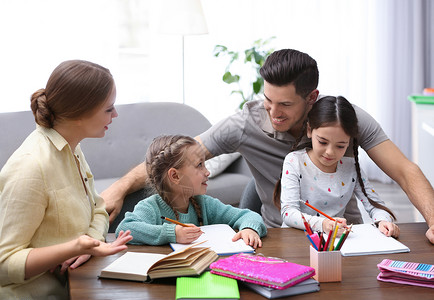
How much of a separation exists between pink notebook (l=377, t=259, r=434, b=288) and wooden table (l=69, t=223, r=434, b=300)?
2 centimetres

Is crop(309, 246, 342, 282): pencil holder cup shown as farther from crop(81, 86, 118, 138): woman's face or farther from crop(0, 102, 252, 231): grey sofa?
crop(0, 102, 252, 231): grey sofa

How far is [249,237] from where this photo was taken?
175cm

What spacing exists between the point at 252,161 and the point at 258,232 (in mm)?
665

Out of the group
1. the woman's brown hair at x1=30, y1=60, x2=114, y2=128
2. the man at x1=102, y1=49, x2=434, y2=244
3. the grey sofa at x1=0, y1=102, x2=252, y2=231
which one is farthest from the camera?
the grey sofa at x1=0, y1=102, x2=252, y2=231

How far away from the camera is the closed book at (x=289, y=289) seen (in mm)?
1353

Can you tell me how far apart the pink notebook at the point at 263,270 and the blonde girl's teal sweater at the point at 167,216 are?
29 cm

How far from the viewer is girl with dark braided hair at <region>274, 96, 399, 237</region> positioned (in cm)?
202

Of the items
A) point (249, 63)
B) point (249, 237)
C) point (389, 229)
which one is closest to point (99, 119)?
point (249, 237)

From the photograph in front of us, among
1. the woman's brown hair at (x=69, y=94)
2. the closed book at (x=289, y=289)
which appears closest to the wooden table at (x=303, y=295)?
the closed book at (x=289, y=289)

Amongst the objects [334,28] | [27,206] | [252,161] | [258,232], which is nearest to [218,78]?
[334,28]

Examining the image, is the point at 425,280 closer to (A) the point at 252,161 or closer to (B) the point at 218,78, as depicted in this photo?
(A) the point at 252,161

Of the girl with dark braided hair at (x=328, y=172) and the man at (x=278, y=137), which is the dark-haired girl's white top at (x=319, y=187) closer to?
the girl with dark braided hair at (x=328, y=172)

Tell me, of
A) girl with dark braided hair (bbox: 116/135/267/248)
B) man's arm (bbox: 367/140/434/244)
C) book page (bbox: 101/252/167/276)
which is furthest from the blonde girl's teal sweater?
man's arm (bbox: 367/140/434/244)

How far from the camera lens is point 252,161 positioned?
2441 millimetres
